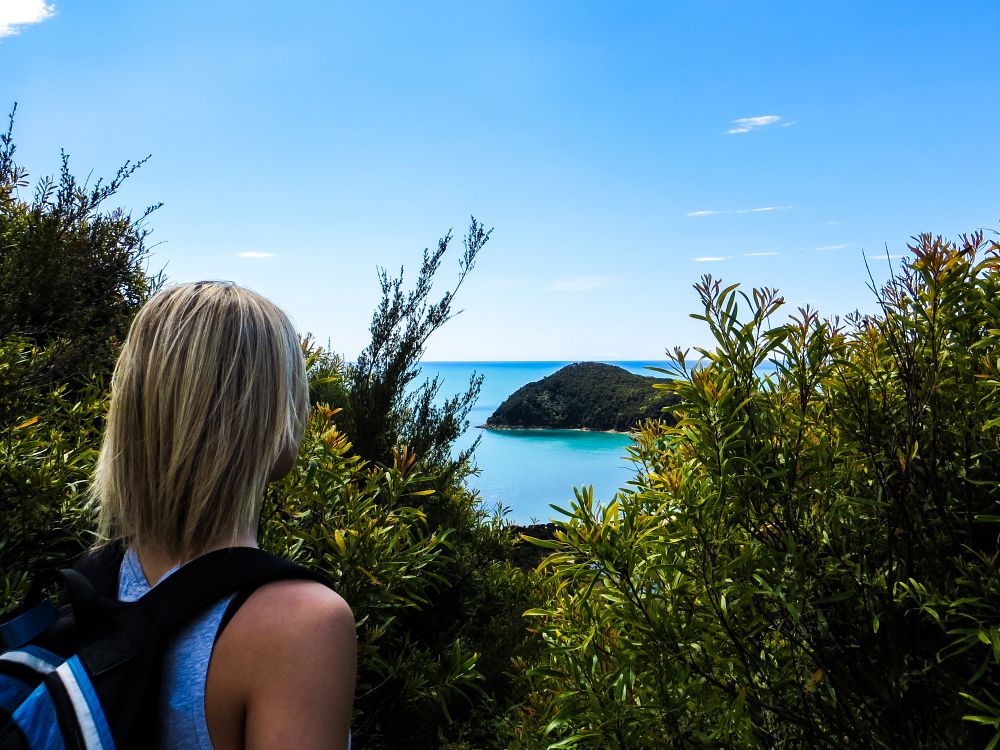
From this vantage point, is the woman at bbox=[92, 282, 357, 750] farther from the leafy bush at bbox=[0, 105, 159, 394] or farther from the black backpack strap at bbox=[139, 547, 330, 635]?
the leafy bush at bbox=[0, 105, 159, 394]

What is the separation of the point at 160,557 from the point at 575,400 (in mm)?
16491

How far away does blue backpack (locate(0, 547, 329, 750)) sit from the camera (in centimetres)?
94

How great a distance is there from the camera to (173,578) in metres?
1.02

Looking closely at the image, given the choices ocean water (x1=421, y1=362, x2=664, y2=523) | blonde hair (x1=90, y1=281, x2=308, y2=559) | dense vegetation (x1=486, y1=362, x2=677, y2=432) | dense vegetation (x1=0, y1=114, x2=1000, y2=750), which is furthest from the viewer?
dense vegetation (x1=486, y1=362, x2=677, y2=432)

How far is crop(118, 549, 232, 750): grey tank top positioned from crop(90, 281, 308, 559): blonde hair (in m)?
0.17

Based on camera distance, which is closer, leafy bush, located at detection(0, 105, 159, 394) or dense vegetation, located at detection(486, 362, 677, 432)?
leafy bush, located at detection(0, 105, 159, 394)

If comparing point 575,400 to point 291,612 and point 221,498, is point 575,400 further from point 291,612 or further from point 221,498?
point 291,612

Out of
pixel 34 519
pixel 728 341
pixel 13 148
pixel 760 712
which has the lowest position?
pixel 760 712

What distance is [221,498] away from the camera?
1.12 metres

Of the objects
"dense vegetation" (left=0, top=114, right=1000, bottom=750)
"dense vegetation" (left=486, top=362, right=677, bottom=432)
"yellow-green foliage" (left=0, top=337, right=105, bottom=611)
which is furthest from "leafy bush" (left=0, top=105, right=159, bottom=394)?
"dense vegetation" (left=486, top=362, right=677, bottom=432)

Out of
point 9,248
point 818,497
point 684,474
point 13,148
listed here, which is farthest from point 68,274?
point 818,497

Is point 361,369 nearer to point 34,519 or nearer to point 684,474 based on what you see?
point 34,519

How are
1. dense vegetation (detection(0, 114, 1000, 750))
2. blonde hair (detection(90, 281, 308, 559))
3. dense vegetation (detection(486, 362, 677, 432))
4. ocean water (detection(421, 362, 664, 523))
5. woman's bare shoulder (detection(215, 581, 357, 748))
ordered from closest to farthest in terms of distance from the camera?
woman's bare shoulder (detection(215, 581, 357, 748))
blonde hair (detection(90, 281, 308, 559))
dense vegetation (detection(0, 114, 1000, 750))
ocean water (detection(421, 362, 664, 523))
dense vegetation (detection(486, 362, 677, 432))

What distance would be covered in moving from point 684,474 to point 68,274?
147 inches
